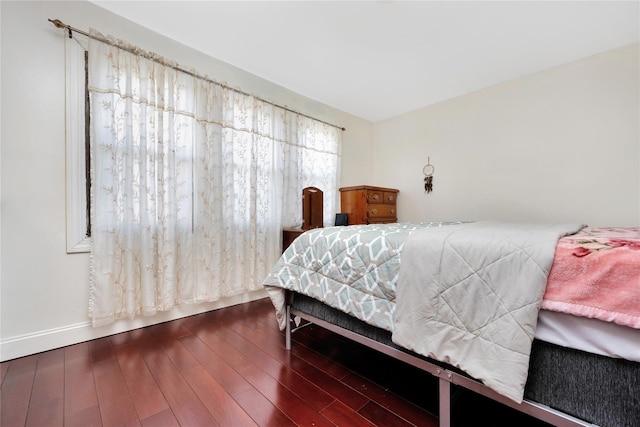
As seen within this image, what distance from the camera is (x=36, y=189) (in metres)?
1.72

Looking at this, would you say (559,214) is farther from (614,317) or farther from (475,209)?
(614,317)

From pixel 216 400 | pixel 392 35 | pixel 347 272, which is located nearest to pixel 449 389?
pixel 347 272

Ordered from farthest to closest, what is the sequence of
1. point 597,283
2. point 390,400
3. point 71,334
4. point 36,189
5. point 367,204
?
1. point 367,204
2. point 71,334
3. point 36,189
4. point 390,400
5. point 597,283

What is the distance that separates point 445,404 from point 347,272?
65 centimetres

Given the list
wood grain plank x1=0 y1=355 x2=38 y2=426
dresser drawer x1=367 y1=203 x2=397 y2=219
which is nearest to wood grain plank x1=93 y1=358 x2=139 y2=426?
wood grain plank x1=0 y1=355 x2=38 y2=426

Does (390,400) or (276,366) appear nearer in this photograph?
(390,400)

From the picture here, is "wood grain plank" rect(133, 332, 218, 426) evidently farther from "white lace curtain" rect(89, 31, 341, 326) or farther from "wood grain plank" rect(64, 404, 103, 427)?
"white lace curtain" rect(89, 31, 341, 326)

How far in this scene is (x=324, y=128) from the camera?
3.54 m

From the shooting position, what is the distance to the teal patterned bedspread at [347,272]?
3.90 feet

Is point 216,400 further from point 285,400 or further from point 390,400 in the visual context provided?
point 390,400

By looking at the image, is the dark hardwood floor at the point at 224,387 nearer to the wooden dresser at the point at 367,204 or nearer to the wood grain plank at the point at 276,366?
the wood grain plank at the point at 276,366

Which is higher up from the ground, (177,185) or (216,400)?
(177,185)

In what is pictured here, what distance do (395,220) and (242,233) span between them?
2.26 metres

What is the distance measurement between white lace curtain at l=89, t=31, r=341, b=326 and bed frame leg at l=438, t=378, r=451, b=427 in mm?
2016
